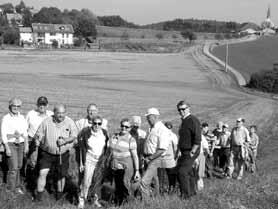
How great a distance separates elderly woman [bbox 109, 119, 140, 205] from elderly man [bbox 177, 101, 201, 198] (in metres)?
Result: 0.73

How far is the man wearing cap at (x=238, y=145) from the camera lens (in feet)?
→ 36.6

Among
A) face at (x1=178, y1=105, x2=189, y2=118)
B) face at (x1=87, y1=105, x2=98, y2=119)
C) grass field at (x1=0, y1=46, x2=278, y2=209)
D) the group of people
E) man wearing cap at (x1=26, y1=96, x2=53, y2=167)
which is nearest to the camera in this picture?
grass field at (x1=0, y1=46, x2=278, y2=209)

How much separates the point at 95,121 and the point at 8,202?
1.77 m

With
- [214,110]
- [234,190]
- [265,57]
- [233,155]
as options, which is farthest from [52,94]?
[265,57]

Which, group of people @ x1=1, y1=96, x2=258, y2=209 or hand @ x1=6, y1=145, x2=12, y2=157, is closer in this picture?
group of people @ x1=1, y1=96, x2=258, y2=209

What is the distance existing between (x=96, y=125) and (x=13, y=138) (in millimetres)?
1522

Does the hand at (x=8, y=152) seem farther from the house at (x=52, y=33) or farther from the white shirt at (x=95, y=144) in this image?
the house at (x=52, y=33)

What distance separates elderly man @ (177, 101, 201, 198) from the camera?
7.13 m

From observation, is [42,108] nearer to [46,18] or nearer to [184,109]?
[184,109]

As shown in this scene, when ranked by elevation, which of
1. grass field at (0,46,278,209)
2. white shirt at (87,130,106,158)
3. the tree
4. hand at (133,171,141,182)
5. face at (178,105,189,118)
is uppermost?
the tree

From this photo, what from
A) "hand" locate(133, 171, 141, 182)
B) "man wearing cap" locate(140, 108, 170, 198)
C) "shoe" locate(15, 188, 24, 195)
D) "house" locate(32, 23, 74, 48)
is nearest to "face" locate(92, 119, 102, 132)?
"man wearing cap" locate(140, 108, 170, 198)

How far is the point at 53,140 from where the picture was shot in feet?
24.4

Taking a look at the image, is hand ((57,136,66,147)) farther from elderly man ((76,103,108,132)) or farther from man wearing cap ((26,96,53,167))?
man wearing cap ((26,96,53,167))

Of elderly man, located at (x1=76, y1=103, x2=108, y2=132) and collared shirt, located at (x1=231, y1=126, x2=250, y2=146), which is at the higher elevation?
elderly man, located at (x1=76, y1=103, x2=108, y2=132)
